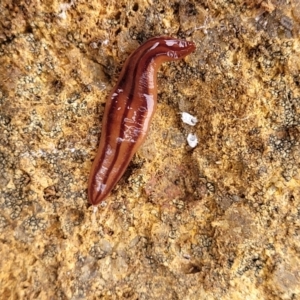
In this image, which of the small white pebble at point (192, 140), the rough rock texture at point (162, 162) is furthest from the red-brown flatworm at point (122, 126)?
the small white pebble at point (192, 140)

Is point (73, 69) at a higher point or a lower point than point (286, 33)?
lower

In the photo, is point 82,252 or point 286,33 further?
point 82,252

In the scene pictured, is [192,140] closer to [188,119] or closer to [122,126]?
[188,119]

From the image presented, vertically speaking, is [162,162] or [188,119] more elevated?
[188,119]

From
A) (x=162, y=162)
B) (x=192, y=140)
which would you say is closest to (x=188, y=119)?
(x=192, y=140)

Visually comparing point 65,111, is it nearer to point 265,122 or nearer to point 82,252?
point 82,252

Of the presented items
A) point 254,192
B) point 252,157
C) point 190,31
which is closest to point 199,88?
point 190,31
